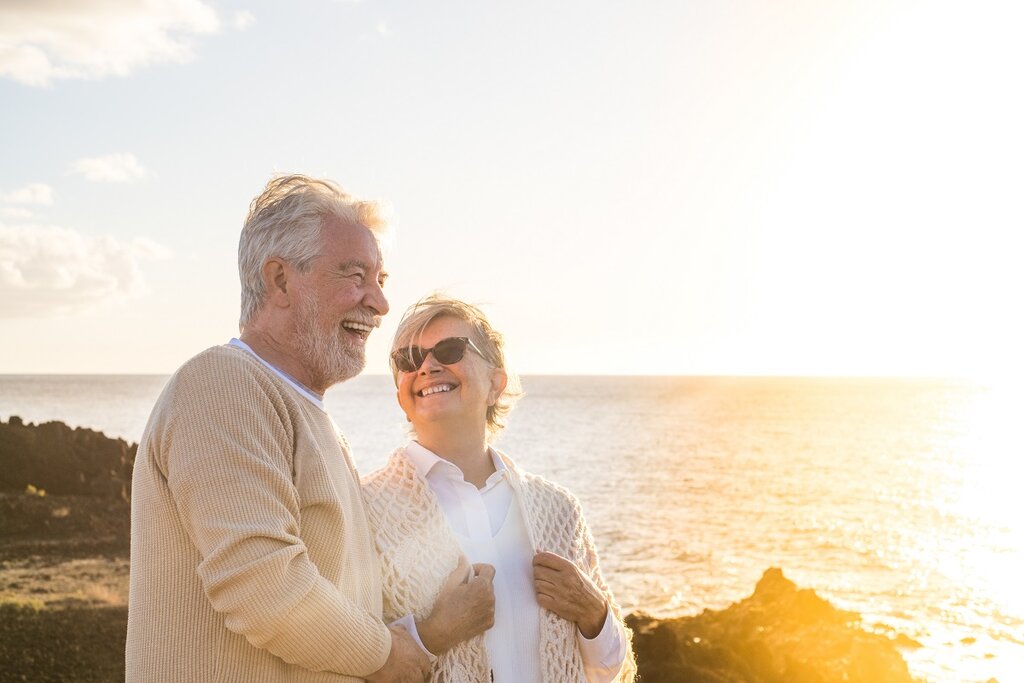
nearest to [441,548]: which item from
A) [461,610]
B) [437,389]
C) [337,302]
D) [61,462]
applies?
[461,610]

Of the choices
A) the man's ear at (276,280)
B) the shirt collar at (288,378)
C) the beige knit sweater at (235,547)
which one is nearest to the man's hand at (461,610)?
the beige knit sweater at (235,547)

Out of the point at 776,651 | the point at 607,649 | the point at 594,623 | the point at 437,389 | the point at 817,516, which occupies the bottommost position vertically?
the point at 817,516

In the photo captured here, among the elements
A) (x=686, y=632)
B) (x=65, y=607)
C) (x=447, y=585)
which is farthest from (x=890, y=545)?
(x=447, y=585)

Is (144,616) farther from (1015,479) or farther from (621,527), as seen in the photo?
(1015,479)

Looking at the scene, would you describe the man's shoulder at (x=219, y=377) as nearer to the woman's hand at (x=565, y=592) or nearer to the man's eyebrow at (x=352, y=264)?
the man's eyebrow at (x=352, y=264)

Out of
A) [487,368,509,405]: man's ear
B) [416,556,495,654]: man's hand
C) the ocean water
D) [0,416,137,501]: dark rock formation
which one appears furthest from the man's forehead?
[0,416,137,501]: dark rock formation

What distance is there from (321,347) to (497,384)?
1.24 metres

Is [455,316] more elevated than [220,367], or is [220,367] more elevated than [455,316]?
[455,316]

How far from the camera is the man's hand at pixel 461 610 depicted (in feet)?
10.2

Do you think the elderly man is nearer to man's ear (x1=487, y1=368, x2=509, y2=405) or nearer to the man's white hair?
the man's white hair

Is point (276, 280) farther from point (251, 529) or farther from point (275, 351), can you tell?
point (251, 529)

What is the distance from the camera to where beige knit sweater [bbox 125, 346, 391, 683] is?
8.02 ft

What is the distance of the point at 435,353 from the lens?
3.79 metres

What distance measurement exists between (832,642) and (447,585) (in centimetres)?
757
